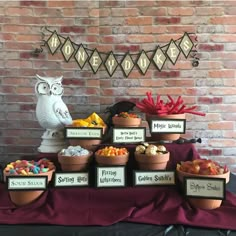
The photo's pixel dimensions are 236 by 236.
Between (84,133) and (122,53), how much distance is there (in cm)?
72

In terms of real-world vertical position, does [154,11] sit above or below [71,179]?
above

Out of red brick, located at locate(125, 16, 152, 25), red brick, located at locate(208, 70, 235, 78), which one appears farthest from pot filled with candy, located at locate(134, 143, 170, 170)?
red brick, located at locate(125, 16, 152, 25)

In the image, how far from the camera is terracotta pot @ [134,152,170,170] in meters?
1.37

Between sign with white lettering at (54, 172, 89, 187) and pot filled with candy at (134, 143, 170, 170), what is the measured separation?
0.78ft

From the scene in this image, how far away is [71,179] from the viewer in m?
1.38

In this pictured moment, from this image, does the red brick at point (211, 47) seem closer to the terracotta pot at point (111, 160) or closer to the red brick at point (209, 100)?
the red brick at point (209, 100)

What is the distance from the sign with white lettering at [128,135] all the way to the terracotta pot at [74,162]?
0.54 feet

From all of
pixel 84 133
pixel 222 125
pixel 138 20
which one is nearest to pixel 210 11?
pixel 138 20

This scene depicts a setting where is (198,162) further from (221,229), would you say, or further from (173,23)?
(173,23)

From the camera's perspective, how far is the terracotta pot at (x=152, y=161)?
137 centimetres

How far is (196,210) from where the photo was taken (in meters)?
1.26

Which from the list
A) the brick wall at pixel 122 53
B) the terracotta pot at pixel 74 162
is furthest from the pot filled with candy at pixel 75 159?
the brick wall at pixel 122 53

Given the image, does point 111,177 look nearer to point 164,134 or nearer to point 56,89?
point 164,134

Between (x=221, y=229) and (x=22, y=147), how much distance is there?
Answer: 1.35 meters
